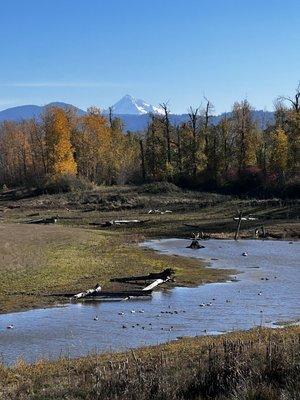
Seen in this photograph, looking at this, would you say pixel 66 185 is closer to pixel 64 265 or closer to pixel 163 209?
pixel 163 209

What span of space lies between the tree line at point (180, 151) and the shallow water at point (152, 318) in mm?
63730

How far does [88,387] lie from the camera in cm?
1317

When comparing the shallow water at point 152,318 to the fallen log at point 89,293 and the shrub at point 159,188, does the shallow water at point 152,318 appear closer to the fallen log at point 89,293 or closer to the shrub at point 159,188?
the fallen log at point 89,293

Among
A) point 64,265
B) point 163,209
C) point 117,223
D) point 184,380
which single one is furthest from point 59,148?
point 184,380

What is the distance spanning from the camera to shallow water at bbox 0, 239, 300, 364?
2425cm

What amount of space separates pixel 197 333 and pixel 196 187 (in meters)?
88.6

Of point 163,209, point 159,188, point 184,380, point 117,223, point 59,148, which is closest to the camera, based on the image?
point 184,380

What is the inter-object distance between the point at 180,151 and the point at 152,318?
9633 centimetres

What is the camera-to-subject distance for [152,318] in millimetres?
29031

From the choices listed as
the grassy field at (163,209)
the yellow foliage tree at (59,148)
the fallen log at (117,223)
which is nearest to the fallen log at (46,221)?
the grassy field at (163,209)

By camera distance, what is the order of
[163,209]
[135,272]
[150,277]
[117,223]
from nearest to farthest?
1. [150,277]
2. [135,272]
3. [117,223]
4. [163,209]

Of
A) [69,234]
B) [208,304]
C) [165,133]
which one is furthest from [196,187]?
[208,304]

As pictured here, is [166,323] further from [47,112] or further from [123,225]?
[47,112]

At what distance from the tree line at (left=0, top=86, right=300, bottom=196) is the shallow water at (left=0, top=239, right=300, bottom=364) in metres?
63.7
